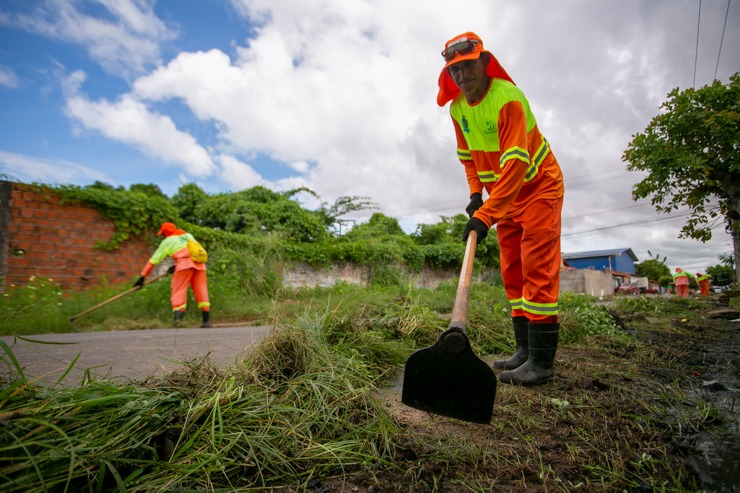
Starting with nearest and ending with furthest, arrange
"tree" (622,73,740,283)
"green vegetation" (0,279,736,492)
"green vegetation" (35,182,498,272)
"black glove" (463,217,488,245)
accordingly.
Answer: "green vegetation" (0,279,736,492) < "black glove" (463,217,488,245) < "tree" (622,73,740,283) < "green vegetation" (35,182,498,272)

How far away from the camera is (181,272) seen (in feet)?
22.0

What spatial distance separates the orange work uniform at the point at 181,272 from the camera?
6.66m

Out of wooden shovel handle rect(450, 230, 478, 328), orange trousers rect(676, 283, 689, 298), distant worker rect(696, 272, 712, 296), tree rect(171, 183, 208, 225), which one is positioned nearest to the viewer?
wooden shovel handle rect(450, 230, 478, 328)

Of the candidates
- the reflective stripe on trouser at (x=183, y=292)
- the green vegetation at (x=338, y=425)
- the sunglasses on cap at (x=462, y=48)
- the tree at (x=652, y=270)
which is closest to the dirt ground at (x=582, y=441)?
the green vegetation at (x=338, y=425)

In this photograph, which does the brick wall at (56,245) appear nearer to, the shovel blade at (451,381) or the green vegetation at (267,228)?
the green vegetation at (267,228)

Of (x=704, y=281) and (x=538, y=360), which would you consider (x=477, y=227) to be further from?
(x=704, y=281)

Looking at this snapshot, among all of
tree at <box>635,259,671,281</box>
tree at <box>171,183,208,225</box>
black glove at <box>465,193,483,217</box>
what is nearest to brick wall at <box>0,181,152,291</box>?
tree at <box>171,183,208,225</box>

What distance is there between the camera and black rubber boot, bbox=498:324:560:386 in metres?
2.24

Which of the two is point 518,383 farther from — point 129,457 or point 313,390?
point 129,457

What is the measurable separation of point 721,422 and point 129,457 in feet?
7.77

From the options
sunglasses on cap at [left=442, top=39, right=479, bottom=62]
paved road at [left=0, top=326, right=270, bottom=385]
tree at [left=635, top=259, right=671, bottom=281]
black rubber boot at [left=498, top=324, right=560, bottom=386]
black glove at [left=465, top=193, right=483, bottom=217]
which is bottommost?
paved road at [left=0, top=326, right=270, bottom=385]

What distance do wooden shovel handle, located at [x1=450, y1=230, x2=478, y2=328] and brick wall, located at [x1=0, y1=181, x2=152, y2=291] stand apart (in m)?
8.11

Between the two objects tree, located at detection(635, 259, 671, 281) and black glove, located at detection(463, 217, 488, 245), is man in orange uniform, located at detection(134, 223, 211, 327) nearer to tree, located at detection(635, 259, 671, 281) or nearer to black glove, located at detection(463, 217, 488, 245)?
black glove, located at detection(463, 217, 488, 245)

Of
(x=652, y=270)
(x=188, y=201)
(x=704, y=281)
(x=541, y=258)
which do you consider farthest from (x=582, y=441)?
(x=652, y=270)
